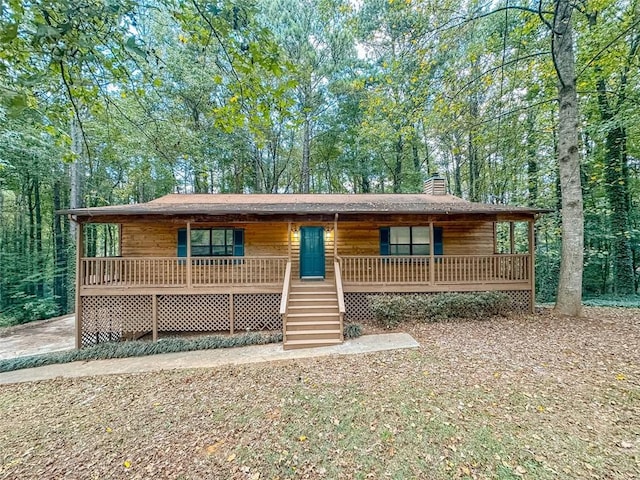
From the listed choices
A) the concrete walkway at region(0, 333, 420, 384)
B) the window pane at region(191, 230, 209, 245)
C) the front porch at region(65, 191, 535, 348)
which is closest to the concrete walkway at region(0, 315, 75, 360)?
the front porch at region(65, 191, 535, 348)

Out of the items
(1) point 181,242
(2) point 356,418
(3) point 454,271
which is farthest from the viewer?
(1) point 181,242

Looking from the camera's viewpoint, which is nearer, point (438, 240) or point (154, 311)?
point (154, 311)

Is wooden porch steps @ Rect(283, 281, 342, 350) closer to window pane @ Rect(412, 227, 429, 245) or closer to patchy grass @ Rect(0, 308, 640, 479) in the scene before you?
patchy grass @ Rect(0, 308, 640, 479)

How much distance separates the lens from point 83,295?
27.5ft

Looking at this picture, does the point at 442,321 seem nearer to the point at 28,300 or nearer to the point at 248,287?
the point at 248,287

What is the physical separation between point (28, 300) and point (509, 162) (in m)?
25.4

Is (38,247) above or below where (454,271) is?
above

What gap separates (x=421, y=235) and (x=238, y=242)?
21.6ft

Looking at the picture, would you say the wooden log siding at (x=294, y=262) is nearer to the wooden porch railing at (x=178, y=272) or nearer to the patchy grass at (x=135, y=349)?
the wooden porch railing at (x=178, y=272)

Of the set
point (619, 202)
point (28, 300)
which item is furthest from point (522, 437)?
point (28, 300)

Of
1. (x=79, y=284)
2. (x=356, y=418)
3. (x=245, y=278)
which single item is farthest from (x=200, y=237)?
(x=356, y=418)

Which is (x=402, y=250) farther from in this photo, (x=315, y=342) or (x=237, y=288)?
(x=237, y=288)

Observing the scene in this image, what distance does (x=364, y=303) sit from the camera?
908cm

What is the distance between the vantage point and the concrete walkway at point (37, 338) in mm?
8602
